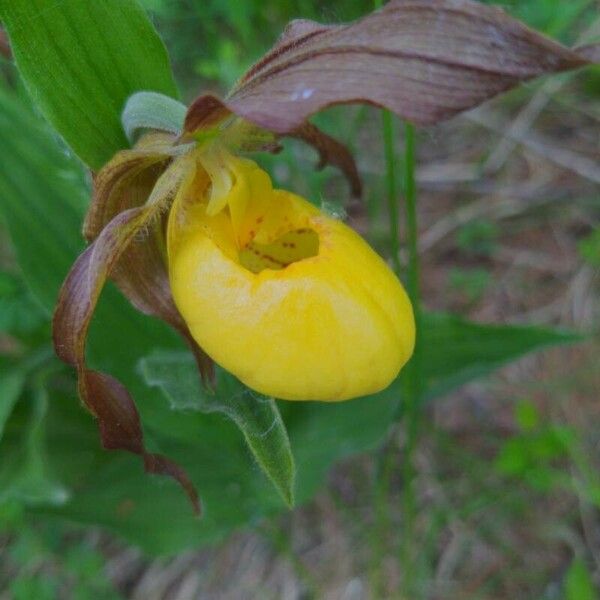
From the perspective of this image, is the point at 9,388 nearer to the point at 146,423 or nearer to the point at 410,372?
the point at 146,423

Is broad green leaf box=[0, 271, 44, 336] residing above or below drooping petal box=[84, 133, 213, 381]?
below

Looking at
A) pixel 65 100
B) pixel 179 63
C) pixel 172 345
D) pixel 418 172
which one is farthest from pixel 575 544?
pixel 179 63

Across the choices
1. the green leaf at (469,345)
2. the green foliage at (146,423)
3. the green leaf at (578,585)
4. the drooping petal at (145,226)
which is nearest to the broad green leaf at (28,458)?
the green foliage at (146,423)

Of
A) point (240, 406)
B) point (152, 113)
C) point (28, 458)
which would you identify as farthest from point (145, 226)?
point (28, 458)

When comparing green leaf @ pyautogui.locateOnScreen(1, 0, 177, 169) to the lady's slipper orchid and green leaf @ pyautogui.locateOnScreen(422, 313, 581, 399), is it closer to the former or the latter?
the lady's slipper orchid

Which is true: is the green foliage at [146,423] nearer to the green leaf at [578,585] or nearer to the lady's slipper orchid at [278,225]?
the lady's slipper orchid at [278,225]

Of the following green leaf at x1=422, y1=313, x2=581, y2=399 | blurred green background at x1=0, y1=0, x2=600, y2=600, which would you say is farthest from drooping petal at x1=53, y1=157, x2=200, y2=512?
green leaf at x1=422, y1=313, x2=581, y2=399

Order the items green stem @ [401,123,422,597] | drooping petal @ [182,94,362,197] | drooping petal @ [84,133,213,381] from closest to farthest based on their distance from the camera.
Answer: drooping petal @ [182,94,362,197], drooping petal @ [84,133,213,381], green stem @ [401,123,422,597]
